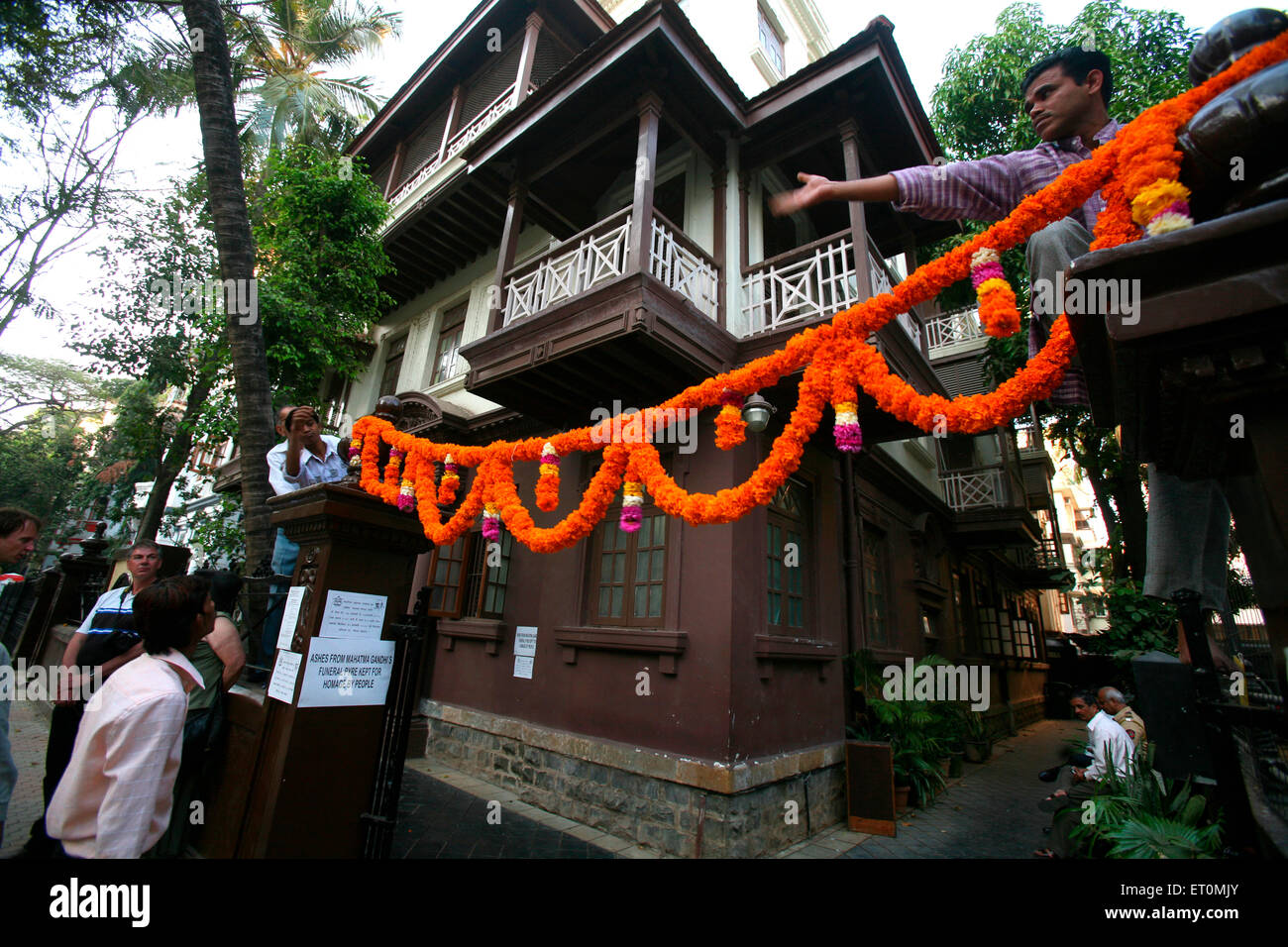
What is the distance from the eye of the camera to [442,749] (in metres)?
7.95

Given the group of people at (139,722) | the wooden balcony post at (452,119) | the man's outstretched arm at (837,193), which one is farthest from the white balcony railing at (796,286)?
the wooden balcony post at (452,119)

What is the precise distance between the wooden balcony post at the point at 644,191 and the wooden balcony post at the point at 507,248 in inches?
94.3

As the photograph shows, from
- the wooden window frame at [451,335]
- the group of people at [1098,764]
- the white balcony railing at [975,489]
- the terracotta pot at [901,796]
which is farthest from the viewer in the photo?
the white balcony railing at [975,489]

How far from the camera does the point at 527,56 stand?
10.0m

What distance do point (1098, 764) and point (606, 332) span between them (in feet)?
20.9

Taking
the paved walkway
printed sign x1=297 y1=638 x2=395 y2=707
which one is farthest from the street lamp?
the paved walkway

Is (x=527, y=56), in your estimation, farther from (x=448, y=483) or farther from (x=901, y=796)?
(x=901, y=796)

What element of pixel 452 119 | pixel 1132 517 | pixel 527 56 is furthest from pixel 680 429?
pixel 1132 517

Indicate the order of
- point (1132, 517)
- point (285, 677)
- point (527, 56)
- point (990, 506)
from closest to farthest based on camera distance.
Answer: point (285, 677)
point (527, 56)
point (1132, 517)
point (990, 506)

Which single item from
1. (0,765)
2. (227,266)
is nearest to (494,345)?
(227,266)

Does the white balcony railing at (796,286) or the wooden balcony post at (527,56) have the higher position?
the wooden balcony post at (527,56)

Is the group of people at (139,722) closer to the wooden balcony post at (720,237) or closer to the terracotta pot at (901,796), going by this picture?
the wooden balcony post at (720,237)

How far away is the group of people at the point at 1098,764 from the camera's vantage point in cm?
446
